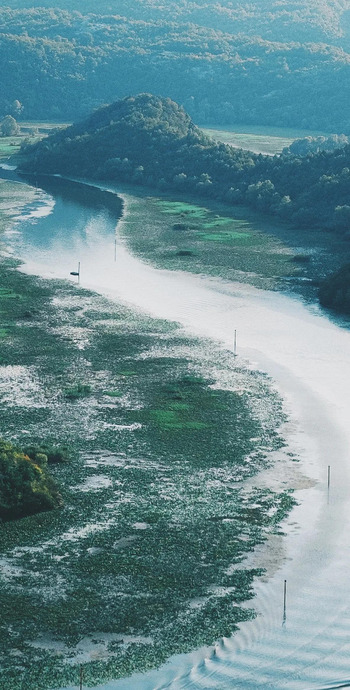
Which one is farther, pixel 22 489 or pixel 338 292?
pixel 338 292

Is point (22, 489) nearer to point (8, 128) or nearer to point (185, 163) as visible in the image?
point (185, 163)

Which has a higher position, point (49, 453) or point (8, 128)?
point (8, 128)

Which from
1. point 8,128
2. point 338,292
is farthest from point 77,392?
point 8,128

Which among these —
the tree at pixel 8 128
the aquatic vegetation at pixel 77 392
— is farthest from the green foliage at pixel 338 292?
the tree at pixel 8 128

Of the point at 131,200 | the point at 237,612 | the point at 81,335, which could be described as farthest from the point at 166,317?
the point at 131,200

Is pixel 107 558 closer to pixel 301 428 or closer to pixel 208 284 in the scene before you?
pixel 301 428

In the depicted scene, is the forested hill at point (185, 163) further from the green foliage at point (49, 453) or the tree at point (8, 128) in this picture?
the green foliage at point (49, 453)

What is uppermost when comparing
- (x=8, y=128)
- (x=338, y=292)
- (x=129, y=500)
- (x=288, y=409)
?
(x=8, y=128)
